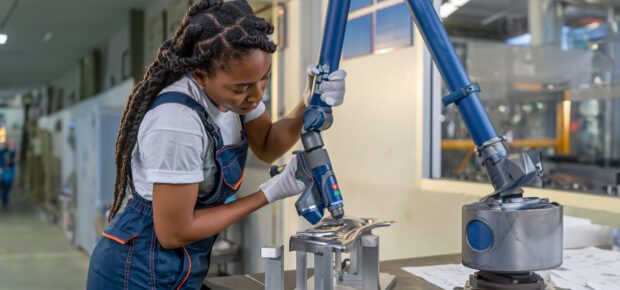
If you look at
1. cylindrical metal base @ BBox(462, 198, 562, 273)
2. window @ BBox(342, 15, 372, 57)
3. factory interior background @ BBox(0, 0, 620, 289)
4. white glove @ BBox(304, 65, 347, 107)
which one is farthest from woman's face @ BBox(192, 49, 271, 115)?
window @ BBox(342, 15, 372, 57)

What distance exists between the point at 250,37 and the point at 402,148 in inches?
43.1

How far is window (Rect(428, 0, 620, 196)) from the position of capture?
3373mm

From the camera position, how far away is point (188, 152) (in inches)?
37.5

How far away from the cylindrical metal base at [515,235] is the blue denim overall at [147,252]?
0.48 meters

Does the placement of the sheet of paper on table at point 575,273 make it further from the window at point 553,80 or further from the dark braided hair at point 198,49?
the window at point 553,80

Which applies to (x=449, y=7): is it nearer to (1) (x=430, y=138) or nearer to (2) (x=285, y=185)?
(1) (x=430, y=138)

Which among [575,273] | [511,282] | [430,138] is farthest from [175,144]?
[430,138]

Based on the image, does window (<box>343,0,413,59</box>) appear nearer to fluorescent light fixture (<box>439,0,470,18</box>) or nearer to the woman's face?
fluorescent light fixture (<box>439,0,470,18</box>)

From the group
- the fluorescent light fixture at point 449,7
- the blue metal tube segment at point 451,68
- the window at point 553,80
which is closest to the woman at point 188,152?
the blue metal tube segment at point 451,68

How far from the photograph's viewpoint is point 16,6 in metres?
2.90

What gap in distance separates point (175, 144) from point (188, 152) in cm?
2

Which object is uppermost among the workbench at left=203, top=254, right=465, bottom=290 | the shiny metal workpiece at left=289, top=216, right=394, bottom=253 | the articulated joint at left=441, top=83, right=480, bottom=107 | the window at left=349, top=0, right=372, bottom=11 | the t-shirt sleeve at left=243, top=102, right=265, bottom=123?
the window at left=349, top=0, right=372, bottom=11

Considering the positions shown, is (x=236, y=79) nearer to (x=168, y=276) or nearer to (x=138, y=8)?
(x=168, y=276)

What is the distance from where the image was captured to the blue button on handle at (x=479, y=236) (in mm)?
797
